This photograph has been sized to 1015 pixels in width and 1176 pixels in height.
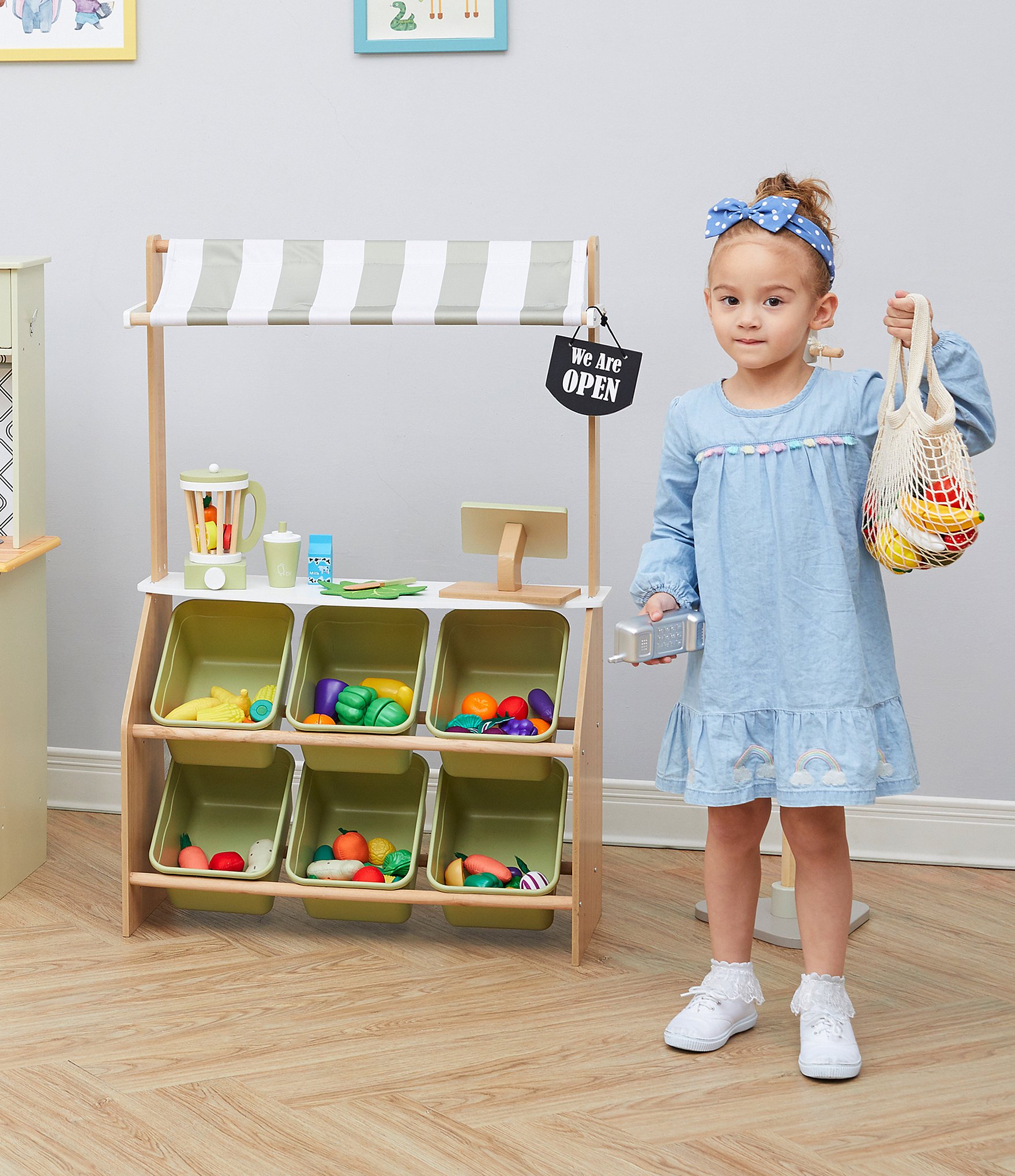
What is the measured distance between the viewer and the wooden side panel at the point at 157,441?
2.31 meters

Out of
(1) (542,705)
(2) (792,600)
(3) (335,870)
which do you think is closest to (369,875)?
(3) (335,870)

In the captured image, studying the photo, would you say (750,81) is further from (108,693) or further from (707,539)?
(108,693)

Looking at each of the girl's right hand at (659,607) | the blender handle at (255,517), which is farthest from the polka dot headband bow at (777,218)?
the blender handle at (255,517)

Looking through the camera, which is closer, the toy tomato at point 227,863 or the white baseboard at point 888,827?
the toy tomato at point 227,863

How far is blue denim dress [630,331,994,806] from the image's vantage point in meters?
1.79

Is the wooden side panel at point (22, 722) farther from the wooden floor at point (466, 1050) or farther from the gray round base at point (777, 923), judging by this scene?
the gray round base at point (777, 923)

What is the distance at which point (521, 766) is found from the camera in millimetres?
2244

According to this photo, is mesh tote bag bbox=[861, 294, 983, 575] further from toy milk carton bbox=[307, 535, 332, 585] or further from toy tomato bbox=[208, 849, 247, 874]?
toy tomato bbox=[208, 849, 247, 874]

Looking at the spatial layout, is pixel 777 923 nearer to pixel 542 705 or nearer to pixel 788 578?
pixel 542 705

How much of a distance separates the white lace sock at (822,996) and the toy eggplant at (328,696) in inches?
36.2

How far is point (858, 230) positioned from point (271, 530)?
1349 millimetres

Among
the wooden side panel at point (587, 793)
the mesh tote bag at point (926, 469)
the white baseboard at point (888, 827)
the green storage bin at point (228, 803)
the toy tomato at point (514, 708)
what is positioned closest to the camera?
the mesh tote bag at point (926, 469)

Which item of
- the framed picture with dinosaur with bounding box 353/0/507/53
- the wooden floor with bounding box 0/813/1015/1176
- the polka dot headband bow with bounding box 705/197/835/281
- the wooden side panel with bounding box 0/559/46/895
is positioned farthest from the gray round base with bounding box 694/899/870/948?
the framed picture with dinosaur with bounding box 353/0/507/53

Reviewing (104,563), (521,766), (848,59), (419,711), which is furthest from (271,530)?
(848,59)
